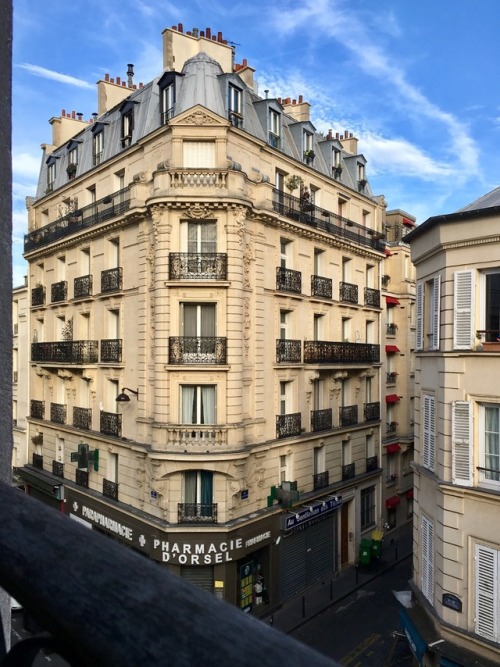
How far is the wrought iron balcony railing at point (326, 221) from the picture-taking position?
999 inches

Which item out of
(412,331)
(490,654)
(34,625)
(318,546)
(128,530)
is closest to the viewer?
(34,625)

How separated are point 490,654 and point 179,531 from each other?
12.9m

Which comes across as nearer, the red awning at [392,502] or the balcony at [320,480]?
the balcony at [320,480]

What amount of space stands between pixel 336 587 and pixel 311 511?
4530mm

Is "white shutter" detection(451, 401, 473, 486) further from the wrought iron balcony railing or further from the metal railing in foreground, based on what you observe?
the wrought iron balcony railing

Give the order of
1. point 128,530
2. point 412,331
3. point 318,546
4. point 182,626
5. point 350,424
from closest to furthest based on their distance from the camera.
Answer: point 182,626, point 128,530, point 318,546, point 350,424, point 412,331

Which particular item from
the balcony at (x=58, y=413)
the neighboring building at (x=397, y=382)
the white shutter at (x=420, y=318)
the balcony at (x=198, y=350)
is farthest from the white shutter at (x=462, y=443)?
the balcony at (x=58, y=413)

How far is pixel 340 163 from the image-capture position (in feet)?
104

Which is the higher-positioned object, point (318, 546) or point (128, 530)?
point (128, 530)

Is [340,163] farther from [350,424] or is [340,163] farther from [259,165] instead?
[350,424]

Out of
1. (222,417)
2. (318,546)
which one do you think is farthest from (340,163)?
(318,546)

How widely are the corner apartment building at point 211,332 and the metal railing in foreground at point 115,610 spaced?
20368 millimetres

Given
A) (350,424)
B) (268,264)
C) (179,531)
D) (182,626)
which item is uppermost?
(268,264)

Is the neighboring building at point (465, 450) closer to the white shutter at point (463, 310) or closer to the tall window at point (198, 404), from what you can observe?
the white shutter at point (463, 310)
